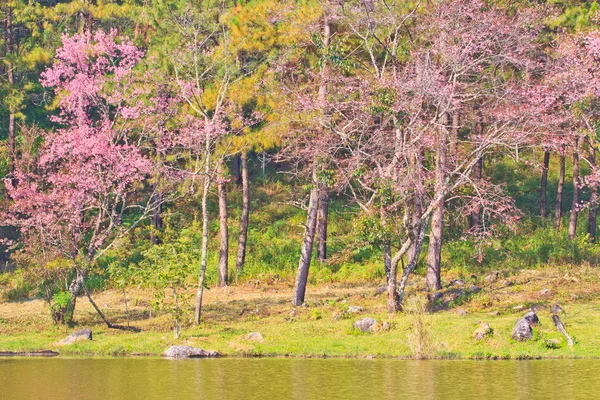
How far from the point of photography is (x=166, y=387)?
68.2 ft

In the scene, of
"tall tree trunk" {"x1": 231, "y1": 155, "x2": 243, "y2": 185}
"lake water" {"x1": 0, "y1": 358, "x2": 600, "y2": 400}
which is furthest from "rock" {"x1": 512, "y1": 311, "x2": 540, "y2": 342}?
"tall tree trunk" {"x1": 231, "y1": 155, "x2": 243, "y2": 185}

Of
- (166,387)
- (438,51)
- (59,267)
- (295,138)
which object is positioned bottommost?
(166,387)

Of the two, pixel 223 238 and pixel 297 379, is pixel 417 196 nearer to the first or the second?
pixel 223 238

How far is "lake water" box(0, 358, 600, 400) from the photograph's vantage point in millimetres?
19469

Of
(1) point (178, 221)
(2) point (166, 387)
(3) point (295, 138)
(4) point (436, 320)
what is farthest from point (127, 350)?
(1) point (178, 221)

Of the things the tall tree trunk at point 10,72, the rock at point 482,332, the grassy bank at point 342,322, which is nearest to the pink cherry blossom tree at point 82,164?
the grassy bank at point 342,322

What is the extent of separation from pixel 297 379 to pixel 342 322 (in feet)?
30.1

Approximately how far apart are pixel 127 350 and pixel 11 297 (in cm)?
1529

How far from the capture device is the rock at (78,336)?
2983 cm

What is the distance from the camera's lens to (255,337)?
2889 centimetres

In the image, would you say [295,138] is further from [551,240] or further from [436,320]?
[551,240]

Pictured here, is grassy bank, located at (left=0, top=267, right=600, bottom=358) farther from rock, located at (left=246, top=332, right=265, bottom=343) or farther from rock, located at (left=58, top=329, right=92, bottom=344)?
rock, located at (left=58, top=329, right=92, bottom=344)

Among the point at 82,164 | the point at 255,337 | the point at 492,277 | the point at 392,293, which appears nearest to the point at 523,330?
the point at 392,293

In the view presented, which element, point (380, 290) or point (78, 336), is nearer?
point (78, 336)
